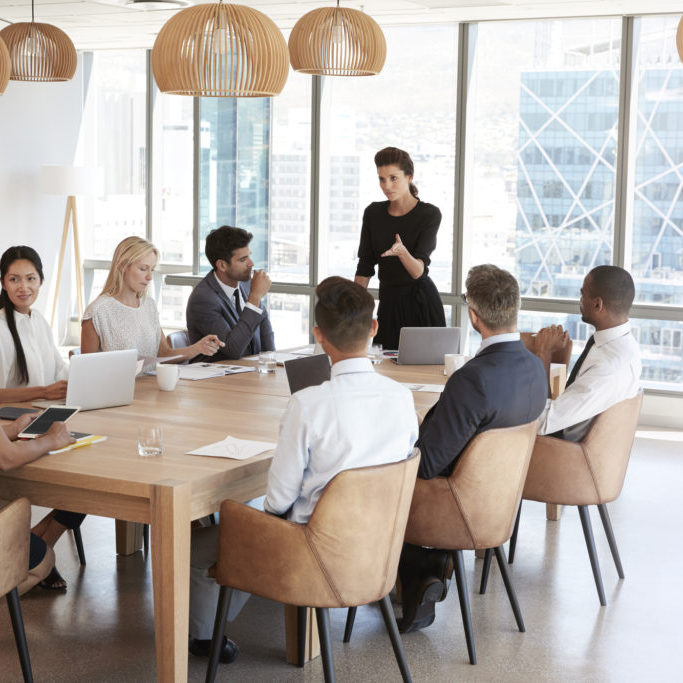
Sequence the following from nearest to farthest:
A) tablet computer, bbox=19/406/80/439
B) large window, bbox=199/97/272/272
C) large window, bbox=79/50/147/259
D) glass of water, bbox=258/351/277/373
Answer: tablet computer, bbox=19/406/80/439, glass of water, bbox=258/351/277/373, large window, bbox=199/97/272/272, large window, bbox=79/50/147/259

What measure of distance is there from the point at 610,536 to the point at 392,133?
514 centimetres

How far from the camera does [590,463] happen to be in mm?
3928

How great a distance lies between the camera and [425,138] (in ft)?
27.5

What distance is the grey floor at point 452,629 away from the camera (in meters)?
3.36

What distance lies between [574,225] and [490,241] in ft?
2.32

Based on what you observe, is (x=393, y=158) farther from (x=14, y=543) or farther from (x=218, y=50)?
(x=14, y=543)

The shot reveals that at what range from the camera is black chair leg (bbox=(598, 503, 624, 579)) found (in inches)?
162

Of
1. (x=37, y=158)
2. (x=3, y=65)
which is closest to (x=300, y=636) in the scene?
(x=3, y=65)

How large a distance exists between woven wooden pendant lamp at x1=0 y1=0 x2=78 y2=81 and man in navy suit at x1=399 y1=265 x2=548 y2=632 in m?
3.09

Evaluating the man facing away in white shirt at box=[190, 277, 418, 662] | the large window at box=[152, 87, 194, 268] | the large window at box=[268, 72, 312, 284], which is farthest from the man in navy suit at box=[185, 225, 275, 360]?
the large window at box=[152, 87, 194, 268]

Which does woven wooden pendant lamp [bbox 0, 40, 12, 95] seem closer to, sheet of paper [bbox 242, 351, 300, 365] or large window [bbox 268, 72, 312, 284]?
sheet of paper [bbox 242, 351, 300, 365]

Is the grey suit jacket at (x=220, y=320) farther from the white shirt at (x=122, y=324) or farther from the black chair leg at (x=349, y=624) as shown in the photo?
the black chair leg at (x=349, y=624)

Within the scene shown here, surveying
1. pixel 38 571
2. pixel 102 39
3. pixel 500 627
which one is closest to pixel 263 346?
pixel 500 627

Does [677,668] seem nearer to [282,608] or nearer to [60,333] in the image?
[282,608]
